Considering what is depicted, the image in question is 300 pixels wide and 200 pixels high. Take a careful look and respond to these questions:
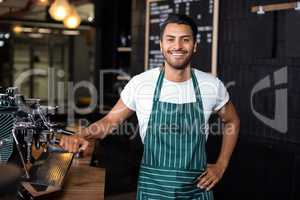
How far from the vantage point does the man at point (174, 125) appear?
1750mm

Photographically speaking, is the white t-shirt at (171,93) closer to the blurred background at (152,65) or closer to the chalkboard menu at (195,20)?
the blurred background at (152,65)

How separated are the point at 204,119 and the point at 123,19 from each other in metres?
4.76

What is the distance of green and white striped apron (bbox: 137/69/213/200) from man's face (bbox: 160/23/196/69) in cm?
13

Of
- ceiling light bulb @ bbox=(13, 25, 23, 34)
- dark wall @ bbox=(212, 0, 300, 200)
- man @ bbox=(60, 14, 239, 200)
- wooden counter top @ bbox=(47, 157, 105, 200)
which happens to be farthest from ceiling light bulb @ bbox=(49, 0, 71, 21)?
man @ bbox=(60, 14, 239, 200)

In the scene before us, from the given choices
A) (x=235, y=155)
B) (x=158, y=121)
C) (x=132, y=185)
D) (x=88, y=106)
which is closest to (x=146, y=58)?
(x=132, y=185)

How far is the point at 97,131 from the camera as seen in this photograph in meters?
1.76

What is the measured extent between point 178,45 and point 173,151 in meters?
0.43

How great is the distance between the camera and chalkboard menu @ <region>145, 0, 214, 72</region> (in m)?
3.85

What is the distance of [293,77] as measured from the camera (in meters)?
3.05

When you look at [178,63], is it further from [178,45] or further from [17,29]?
[17,29]

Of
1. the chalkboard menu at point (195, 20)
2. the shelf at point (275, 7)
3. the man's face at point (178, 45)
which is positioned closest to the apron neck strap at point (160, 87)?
the man's face at point (178, 45)

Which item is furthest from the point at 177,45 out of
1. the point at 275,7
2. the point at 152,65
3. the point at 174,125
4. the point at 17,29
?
the point at 17,29

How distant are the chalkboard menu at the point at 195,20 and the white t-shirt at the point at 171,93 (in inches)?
80.1

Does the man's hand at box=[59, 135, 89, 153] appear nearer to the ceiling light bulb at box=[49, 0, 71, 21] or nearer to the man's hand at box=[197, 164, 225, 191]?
the man's hand at box=[197, 164, 225, 191]
